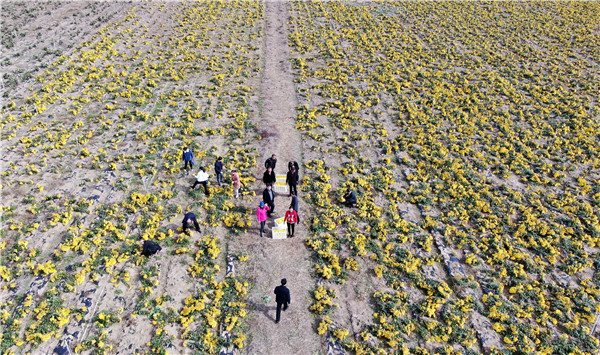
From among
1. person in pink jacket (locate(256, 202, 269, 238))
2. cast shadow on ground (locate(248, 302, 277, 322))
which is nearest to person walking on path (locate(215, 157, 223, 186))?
person in pink jacket (locate(256, 202, 269, 238))

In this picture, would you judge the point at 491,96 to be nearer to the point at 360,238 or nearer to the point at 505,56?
the point at 505,56

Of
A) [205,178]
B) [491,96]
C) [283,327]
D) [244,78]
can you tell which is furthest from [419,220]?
[244,78]

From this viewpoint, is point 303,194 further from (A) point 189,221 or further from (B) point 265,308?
(B) point 265,308

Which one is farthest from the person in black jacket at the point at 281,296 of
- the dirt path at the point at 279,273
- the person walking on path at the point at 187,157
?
the person walking on path at the point at 187,157

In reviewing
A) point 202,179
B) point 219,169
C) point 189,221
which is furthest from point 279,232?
point 202,179

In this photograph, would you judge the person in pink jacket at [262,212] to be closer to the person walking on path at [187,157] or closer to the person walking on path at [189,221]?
the person walking on path at [189,221]

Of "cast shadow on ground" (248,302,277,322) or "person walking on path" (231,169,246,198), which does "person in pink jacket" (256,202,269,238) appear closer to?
"person walking on path" (231,169,246,198)
